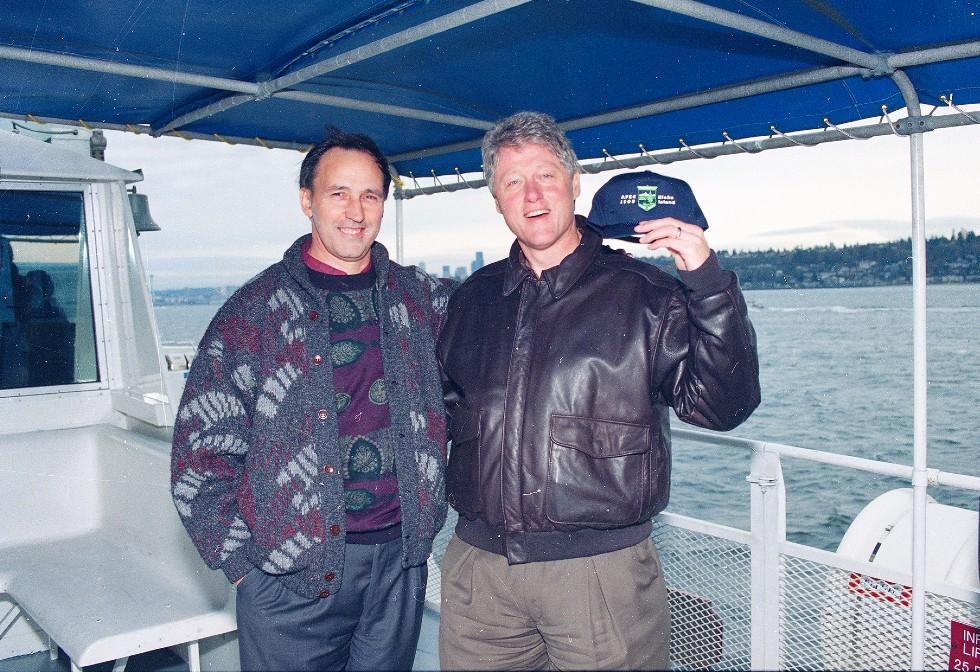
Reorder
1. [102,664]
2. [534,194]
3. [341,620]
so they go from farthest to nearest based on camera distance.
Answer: [102,664] → [341,620] → [534,194]

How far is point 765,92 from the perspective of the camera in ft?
8.48

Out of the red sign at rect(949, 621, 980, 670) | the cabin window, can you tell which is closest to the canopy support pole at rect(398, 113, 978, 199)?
the red sign at rect(949, 621, 980, 670)

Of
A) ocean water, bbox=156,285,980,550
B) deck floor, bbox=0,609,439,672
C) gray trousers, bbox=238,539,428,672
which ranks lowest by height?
ocean water, bbox=156,285,980,550

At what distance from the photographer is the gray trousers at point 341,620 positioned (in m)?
1.90

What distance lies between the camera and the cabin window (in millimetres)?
3795

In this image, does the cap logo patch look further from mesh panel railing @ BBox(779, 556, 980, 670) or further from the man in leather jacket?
mesh panel railing @ BBox(779, 556, 980, 670)

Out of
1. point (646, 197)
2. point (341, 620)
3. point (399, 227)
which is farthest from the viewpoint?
point (399, 227)

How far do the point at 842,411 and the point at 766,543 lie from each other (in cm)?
4347

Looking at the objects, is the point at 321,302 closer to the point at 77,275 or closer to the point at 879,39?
the point at 879,39

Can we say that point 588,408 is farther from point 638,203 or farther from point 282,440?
point 282,440

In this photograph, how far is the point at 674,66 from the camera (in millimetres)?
2557

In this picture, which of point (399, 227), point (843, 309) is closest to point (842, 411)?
point (843, 309)

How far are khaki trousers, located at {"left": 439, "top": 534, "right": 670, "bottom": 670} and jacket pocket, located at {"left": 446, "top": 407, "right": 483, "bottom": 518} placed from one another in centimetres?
12

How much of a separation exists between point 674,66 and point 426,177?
181 centimetres
